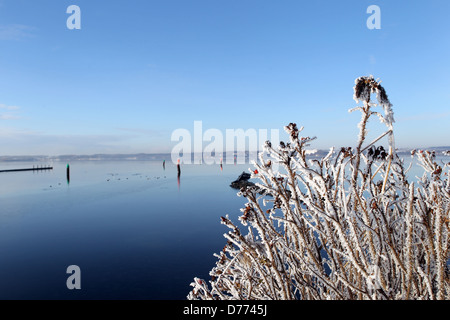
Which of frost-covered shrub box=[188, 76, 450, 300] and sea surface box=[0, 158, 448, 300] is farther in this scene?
sea surface box=[0, 158, 448, 300]

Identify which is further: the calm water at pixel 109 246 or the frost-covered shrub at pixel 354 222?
the calm water at pixel 109 246

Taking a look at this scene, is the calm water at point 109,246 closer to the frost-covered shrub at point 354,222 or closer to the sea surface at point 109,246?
the sea surface at point 109,246

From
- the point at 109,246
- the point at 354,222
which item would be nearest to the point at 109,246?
the point at 109,246

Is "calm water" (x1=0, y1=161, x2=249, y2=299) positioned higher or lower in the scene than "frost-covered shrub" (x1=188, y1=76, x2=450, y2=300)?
lower

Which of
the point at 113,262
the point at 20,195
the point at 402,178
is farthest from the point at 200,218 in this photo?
the point at 20,195

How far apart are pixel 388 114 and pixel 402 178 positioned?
1.87m

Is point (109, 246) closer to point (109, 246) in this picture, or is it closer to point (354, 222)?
point (109, 246)

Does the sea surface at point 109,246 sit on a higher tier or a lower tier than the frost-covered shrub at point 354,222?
lower

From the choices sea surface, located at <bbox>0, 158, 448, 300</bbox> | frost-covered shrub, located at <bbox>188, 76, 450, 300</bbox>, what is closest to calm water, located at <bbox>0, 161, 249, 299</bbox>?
sea surface, located at <bbox>0, 158, 448, 300</bbox>

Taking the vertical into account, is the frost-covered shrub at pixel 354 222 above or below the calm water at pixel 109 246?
above

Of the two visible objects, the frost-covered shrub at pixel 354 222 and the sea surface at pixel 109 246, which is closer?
the frost-covered shrub at pixel 354 222

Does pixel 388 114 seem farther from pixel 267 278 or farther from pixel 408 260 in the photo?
pixel 267 278

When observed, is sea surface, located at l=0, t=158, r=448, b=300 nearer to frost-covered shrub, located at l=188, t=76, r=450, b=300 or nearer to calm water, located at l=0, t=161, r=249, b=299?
calm water, located at l=0, t=161, r=249, b=299

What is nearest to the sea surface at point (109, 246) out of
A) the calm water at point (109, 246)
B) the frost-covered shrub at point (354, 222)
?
the calm water at point (109, 246)
